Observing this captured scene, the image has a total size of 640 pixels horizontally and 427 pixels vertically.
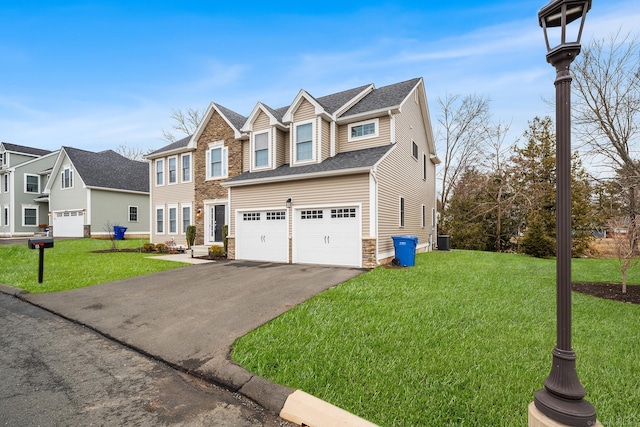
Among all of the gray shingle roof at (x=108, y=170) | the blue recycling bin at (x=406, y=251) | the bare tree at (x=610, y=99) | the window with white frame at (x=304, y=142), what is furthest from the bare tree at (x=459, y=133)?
the gray shingle roof at (x=108, y=170)

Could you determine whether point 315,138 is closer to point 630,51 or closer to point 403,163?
point 403,163

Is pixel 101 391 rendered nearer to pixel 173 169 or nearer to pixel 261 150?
pixel 261 150

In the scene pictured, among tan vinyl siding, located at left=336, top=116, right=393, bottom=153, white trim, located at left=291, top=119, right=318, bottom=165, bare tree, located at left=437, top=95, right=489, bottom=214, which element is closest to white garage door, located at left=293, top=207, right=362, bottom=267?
white trim, located at left=291, top=119, right=318, bottom=165

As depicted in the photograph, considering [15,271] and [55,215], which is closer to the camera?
[15,271]

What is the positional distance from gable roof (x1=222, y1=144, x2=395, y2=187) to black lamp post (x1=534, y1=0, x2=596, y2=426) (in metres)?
7.20

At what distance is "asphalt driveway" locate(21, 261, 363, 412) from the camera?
3.52 meters

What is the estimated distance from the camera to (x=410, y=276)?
821 centimetres

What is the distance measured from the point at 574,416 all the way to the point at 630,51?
653 inches

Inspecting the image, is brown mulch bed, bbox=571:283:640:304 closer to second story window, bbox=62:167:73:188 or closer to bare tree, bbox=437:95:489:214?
bare tree, bbox=437:95:489:214

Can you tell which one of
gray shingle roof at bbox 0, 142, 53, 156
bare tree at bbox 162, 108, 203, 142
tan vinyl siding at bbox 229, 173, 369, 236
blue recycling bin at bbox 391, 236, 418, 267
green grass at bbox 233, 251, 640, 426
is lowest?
green grass at bbox 233, 251, 640, 426

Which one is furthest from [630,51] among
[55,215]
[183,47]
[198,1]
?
[55,215]

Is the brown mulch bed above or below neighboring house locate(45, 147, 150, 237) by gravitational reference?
Answer: below

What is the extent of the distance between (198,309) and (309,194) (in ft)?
20.4

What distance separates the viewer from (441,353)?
358cm
